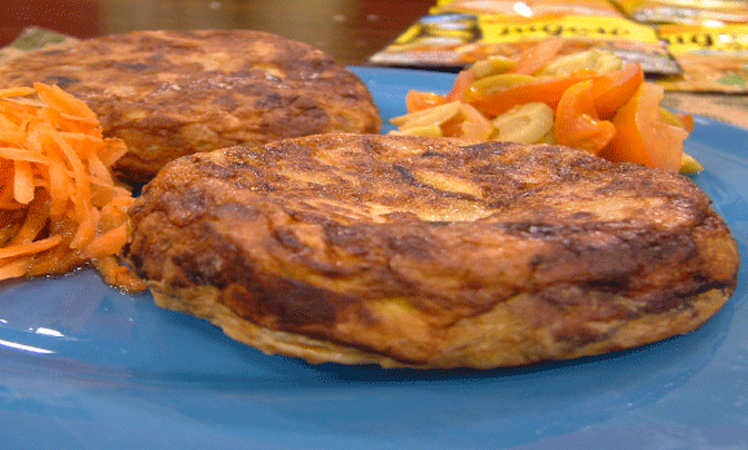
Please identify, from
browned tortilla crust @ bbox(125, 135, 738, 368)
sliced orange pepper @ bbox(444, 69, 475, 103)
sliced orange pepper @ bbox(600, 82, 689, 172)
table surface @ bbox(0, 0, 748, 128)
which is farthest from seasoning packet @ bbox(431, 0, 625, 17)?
browned tortilla crust @ bbox(125, 135, 738, 368)

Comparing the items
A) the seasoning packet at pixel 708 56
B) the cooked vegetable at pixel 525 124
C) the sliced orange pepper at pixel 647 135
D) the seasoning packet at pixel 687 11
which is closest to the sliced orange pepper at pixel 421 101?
the cooked vegetable at pixel 525 124

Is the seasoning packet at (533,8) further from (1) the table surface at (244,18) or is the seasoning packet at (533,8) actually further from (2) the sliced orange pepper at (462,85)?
(2) the sliced orange pepper at (462,85)

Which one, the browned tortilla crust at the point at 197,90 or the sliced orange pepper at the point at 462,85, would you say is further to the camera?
the sliced orange pepper at the point at 462,85

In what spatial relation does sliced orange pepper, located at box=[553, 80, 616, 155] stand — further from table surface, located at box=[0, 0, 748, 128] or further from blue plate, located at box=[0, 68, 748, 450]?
table surface, located at box=[0, 0, 748, 128]

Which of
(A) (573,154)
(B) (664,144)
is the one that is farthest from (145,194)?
(B) (664,144)

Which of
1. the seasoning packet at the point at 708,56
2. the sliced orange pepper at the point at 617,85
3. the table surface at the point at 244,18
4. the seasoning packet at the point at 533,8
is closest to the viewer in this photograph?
the sliced orange pepper at the point at 617,85

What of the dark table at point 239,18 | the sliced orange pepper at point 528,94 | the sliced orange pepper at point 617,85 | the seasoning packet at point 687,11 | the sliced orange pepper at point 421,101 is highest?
the sliced orange pepper at point 617,85
